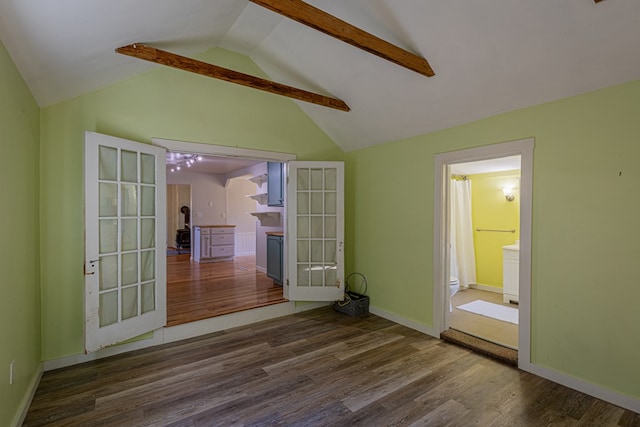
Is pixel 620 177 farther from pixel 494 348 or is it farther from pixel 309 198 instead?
pixel 309 198

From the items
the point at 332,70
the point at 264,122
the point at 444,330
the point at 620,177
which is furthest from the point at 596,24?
the point at 264,122

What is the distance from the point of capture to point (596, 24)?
192cm

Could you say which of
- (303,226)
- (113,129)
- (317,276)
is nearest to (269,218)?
(303,226)

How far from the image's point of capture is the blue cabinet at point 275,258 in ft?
16.5

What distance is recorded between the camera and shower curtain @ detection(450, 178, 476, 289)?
17.6 ft

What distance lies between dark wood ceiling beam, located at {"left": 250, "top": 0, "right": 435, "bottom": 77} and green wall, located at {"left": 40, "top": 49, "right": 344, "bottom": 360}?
1.97 m

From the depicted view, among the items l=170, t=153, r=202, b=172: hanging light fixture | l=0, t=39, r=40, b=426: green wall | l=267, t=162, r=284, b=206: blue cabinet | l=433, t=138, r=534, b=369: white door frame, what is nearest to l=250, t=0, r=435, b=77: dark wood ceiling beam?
l=433, t=138, r=534, b=369: white door frame

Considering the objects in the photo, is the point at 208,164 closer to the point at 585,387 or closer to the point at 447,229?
the point at 447,229

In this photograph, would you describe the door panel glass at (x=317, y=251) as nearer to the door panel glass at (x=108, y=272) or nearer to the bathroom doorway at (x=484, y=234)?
the bathroom doorway at (x=484, y=234)

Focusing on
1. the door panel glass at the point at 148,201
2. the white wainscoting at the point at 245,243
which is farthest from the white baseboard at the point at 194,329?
the white wainscoting at the point at 245,243

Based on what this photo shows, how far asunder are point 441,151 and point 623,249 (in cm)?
177

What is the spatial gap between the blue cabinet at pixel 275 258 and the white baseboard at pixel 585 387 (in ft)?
11.4

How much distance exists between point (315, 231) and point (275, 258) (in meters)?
1.26

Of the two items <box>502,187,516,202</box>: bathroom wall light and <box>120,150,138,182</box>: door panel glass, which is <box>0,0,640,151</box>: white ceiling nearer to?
<box>120,150,138,182</box>: door panel glass
